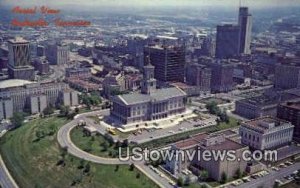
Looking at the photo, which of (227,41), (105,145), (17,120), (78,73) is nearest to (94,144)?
(105,145)

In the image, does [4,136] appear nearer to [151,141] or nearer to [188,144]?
[151,141]

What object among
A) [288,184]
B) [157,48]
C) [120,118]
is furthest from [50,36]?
[288,184]

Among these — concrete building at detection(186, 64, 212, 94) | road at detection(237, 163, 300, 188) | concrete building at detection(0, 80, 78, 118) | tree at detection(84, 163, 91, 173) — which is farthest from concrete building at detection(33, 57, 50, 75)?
road at detection(237, 163, 300, 188)

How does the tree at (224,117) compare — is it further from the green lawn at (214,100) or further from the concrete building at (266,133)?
the green lawn at (214,100)

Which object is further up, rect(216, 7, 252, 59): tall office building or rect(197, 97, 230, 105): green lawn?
rect(216, 7, 252, 59): tall office building

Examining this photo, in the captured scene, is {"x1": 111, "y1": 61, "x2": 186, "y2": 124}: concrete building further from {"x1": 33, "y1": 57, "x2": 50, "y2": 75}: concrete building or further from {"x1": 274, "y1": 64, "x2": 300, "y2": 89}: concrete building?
{"x1": 33, "y1": 57, "x2": 50, "y2": 75}: concrete building

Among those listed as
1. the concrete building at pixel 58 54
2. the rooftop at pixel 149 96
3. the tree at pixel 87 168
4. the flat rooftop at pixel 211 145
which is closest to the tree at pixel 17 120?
the rooftop at pixel 149 96
